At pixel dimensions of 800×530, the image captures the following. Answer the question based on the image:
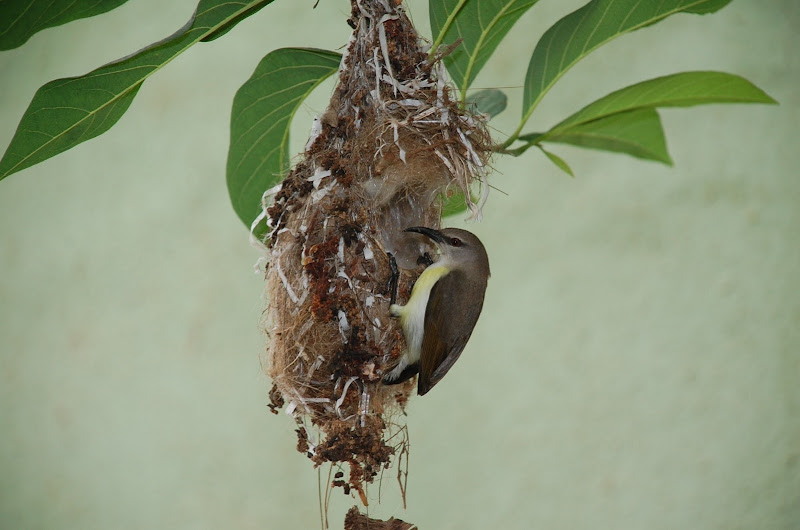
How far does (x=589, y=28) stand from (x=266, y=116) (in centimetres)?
82

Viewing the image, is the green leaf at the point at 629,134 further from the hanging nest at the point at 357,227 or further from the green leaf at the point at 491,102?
the green leaf at the point at 491,102

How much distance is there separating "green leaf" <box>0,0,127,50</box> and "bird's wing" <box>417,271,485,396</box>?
91 cm

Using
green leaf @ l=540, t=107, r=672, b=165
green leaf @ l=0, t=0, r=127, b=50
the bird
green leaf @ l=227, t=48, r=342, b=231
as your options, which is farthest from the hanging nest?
green leaf @ l=0, t=0, r=127, b=50

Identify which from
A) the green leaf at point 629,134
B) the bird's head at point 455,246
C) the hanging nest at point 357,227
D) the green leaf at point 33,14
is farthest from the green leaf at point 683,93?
the green leaf at point 33,14

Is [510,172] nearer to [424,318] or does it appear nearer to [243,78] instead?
[243,78]

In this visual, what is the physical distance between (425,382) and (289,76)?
2.66 feet

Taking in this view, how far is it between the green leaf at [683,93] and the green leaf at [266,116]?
2.31 ft

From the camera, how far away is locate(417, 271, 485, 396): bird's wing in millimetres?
1623

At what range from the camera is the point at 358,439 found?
1440 millimetres

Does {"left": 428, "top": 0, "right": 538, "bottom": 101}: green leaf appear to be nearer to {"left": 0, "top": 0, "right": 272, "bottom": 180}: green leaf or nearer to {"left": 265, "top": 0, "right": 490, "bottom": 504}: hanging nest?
{"left": 265, "top": 0, "right": 490, "bottom": 504}: hanging nest

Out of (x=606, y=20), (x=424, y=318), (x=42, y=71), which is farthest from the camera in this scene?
(x=42, y=71)

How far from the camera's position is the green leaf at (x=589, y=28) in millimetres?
1495

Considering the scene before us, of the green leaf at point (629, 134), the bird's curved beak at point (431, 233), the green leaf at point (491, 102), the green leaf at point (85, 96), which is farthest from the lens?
the green leaf at point (491, 102)

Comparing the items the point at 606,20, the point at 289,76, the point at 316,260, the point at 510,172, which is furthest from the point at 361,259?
the point at 510,172
